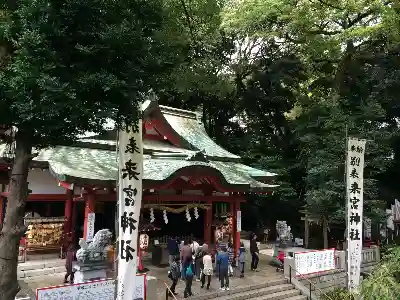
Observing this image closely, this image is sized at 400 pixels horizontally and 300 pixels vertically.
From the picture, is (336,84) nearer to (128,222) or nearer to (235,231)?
(235,231)

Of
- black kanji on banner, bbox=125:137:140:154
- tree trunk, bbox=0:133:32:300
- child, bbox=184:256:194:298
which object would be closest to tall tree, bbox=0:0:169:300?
tree trunk, bbox=0:133:32:300

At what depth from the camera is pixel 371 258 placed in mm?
16469

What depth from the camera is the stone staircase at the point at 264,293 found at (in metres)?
11.3

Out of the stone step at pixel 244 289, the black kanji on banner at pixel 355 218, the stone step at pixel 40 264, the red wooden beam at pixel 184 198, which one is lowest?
the stone step at pixel 244 289

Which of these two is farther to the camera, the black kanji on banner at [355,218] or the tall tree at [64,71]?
the black kanji on banner at [355,218]

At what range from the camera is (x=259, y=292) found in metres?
12.1

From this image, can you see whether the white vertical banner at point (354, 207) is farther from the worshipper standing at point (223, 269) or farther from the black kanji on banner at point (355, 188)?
the worshipper standing at point (223, 269)

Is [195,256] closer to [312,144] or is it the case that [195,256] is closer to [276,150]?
[312,144]

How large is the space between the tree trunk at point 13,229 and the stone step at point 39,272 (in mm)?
6075

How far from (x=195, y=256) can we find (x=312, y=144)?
9823mm

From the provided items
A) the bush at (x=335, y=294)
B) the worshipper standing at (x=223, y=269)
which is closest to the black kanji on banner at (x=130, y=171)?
the worshipper standing at (x=223, y=269)

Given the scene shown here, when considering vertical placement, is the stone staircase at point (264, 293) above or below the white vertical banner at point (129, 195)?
below

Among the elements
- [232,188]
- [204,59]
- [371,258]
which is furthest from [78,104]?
[204,59]

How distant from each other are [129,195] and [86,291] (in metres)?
2.32
